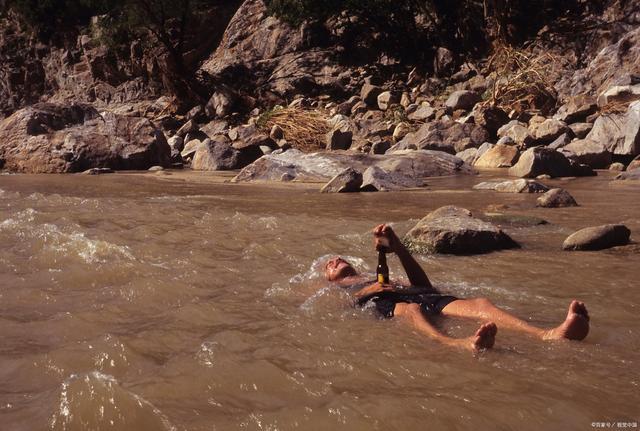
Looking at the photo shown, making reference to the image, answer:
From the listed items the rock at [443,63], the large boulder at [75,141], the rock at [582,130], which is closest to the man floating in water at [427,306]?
the rock at [582,130]

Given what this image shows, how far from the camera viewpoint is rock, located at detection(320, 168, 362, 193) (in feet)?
25.8

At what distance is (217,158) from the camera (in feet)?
39.6

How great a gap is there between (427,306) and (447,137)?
9098 mm

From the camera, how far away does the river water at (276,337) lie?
6.57ft

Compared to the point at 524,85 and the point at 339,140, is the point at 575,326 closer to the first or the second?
the point at 339,140

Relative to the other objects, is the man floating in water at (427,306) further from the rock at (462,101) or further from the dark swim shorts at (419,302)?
the rock at (462,101)

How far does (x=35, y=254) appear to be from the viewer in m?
4.34

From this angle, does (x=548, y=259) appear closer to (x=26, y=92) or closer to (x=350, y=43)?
(x=350, y=43)

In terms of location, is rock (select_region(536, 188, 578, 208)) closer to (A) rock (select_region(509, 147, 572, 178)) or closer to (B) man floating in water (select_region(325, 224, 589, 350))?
(A) rock (select_region(509, 147, 572, 178))

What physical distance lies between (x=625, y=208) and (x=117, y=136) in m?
10.1

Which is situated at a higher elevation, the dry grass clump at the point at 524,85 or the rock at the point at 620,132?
the dry grass clump at the point at 524,85

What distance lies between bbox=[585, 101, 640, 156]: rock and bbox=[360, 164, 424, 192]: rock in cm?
321

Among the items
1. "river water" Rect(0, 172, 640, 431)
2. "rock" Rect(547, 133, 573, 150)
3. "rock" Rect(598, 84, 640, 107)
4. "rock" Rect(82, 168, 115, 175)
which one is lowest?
"rock" Rect(82, 168, 115, 175)

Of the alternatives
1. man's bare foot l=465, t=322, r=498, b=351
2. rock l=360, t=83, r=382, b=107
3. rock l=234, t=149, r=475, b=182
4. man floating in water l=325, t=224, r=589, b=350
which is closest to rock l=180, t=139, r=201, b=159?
rock l=360, t=83, r=382, b=107
